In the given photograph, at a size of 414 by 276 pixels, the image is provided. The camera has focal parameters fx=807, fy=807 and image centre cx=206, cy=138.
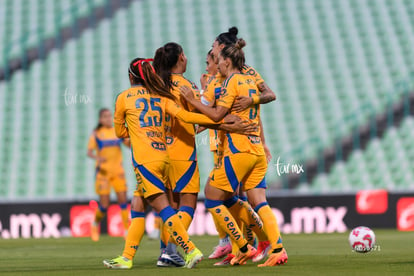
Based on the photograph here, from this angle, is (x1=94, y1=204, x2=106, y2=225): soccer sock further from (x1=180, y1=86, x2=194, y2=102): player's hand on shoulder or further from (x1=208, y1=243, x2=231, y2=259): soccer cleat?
(x1=180, y1=86, x2=194, y2=102): player's hand on shoulder

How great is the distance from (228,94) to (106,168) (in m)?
6.41

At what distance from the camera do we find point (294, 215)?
13930 millimetres

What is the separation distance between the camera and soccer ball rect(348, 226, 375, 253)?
327 inches

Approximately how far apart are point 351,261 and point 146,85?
8.24ft

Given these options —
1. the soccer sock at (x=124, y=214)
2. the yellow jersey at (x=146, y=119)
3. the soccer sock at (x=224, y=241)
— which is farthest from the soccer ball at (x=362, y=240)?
the soccer sock at (x=124, y=214)

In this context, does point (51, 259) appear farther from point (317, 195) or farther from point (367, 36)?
point (367, 36)

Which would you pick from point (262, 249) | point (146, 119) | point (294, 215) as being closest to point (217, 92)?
point (146, 119)

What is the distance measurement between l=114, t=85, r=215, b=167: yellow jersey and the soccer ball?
240 cm

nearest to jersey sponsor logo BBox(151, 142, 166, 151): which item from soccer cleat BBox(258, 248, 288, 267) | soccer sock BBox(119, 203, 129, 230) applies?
soccer cleat BBox(258, 248, 288, 267)

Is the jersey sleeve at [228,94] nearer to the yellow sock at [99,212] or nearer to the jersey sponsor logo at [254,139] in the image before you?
the jersey sponsor logo at [254,139]

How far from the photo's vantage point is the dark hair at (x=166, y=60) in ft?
23.7

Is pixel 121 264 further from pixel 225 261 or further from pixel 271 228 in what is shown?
pixel 271 228

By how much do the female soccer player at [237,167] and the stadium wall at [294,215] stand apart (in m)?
6.77

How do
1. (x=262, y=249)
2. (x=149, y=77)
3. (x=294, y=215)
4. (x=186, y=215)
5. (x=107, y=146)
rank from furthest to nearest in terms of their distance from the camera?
(x=294, y=215) → (x=107, y=146) → (x=262, y=249) → (x=186, y=215) → (x=149, y=77)
